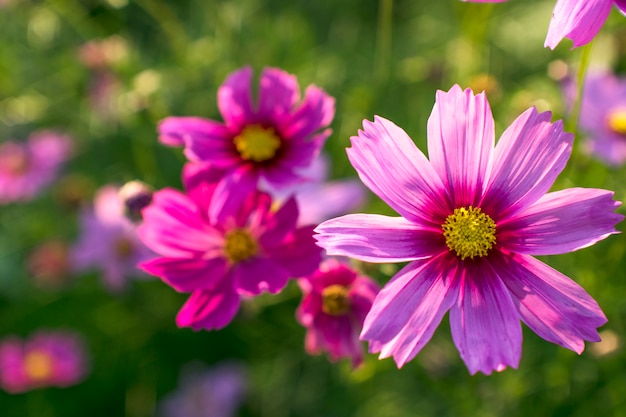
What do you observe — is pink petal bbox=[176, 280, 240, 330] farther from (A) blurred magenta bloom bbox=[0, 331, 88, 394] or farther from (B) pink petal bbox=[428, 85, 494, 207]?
(A) blurred magenta bloom bbox=[0, 331, 88, 394]

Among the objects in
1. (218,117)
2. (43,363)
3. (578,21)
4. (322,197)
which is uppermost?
(578,21)

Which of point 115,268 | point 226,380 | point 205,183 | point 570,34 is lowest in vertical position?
point 226,380

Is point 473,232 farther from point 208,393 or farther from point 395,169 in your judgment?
point 208,393

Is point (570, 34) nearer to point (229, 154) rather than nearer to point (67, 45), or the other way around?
point (229, 154)

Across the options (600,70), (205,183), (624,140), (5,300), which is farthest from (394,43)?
(5,300)

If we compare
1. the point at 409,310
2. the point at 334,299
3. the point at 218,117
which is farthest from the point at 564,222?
the point at 218,117

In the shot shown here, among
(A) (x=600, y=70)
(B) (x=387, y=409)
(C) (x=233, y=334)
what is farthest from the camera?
(C) (x=233, y=334)
